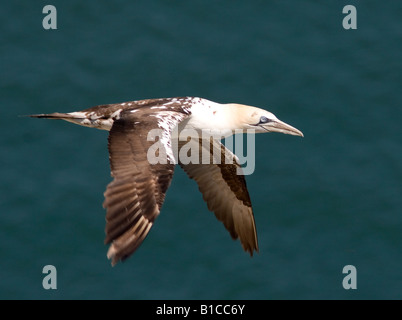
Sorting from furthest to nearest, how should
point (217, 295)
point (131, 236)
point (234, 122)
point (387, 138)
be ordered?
point (387, 138)
point (217, 295)
point (234, 122)
point (131, 236)

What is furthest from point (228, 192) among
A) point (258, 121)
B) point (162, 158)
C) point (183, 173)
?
point (183, 173)

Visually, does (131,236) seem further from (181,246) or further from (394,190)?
(394,190)

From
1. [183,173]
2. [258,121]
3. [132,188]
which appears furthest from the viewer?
[183,173]

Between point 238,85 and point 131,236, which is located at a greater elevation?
point 238,85

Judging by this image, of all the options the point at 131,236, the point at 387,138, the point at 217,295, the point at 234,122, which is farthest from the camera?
the point at 387,138

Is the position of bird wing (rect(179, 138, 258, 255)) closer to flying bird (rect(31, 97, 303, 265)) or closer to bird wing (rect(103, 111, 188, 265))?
flying bird (rect(31, 97, 303, 265))

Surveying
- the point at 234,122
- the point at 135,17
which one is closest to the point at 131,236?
the point at 234,122

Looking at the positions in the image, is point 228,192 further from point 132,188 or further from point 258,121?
point 132,188
